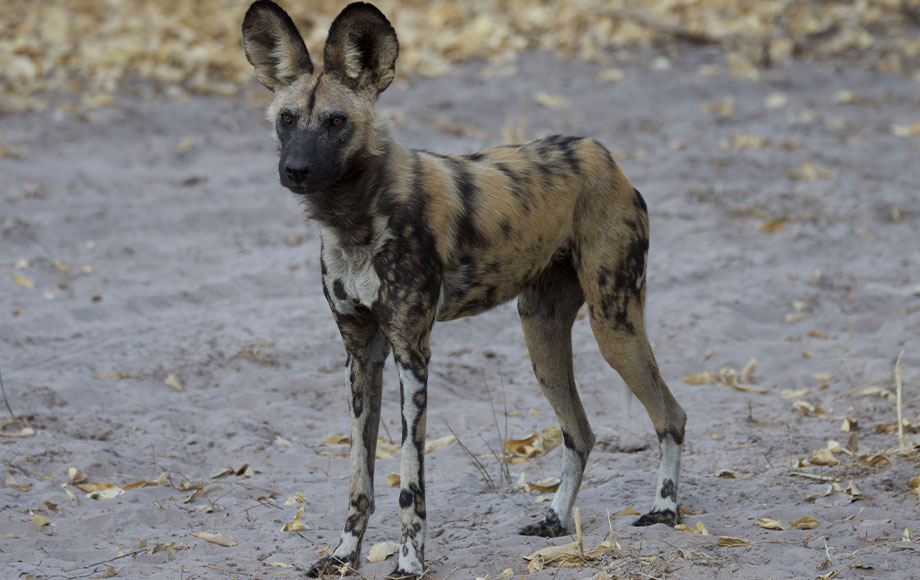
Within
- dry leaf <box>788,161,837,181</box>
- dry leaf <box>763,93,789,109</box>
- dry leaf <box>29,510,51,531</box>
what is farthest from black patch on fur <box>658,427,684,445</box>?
dry leaf <box>763,93,789,109</box>

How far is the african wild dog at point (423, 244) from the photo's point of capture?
3.13 meters

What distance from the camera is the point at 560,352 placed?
12.4 ft

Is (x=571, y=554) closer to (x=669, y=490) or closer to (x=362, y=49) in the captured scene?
(x=669, y=490)

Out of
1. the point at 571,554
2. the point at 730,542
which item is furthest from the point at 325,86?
the point at 730,542

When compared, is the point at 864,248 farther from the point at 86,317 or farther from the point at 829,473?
the point at 86,317

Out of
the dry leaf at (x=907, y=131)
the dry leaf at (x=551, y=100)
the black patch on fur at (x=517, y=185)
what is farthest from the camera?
the dry leaf at (x=551, y=100)

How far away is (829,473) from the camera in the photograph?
12.8 ft

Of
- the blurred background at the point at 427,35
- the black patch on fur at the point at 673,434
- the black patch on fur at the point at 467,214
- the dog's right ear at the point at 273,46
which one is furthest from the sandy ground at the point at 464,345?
the dog's right ear at the point at 273,46

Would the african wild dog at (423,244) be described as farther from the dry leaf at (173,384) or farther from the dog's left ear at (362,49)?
the dry leaf at (173,384)

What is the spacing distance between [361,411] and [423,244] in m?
0.60

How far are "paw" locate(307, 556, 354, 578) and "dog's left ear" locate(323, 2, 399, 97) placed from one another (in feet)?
4.73

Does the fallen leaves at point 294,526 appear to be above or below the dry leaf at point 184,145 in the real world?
below

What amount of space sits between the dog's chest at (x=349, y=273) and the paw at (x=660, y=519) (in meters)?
1.26

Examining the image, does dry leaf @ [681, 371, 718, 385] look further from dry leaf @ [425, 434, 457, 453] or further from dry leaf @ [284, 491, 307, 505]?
dry leaf @ [284, 491, 307, 505]
